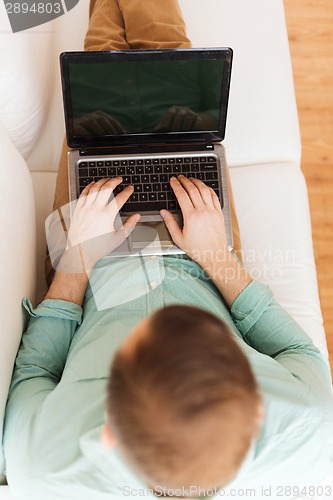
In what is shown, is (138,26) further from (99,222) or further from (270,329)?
(270,329)

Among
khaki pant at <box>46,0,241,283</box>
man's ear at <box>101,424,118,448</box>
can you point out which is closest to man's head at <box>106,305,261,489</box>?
man's ear at <box>101,424,118,448</box>

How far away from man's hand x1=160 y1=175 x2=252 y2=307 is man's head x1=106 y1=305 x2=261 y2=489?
17.6 inches

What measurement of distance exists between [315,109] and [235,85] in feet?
1.69

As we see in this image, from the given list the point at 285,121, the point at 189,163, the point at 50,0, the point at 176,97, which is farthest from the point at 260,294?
the point at 50,0

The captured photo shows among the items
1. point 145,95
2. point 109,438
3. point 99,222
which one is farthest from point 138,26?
point 109,438

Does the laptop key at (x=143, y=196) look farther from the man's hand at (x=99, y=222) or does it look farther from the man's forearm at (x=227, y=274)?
A: the man's forearm at (x=227, y=274)

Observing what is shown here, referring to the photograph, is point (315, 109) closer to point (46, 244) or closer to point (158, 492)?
point (46, 244)

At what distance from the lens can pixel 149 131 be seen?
1.13 meters

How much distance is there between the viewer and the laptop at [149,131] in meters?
1.02

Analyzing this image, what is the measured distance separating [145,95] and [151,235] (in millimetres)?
280

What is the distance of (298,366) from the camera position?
92cm

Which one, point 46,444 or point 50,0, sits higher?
point 50,0

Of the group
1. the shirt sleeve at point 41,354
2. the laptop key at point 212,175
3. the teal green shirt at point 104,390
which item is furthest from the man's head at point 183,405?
the laptop key at point 212,175

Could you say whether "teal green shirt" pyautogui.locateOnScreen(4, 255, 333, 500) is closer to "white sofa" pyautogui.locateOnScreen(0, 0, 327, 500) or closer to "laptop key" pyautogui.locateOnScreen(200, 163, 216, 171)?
"white sofa" pyautogui.locateOnScreen(0, 0, 327, 500)
